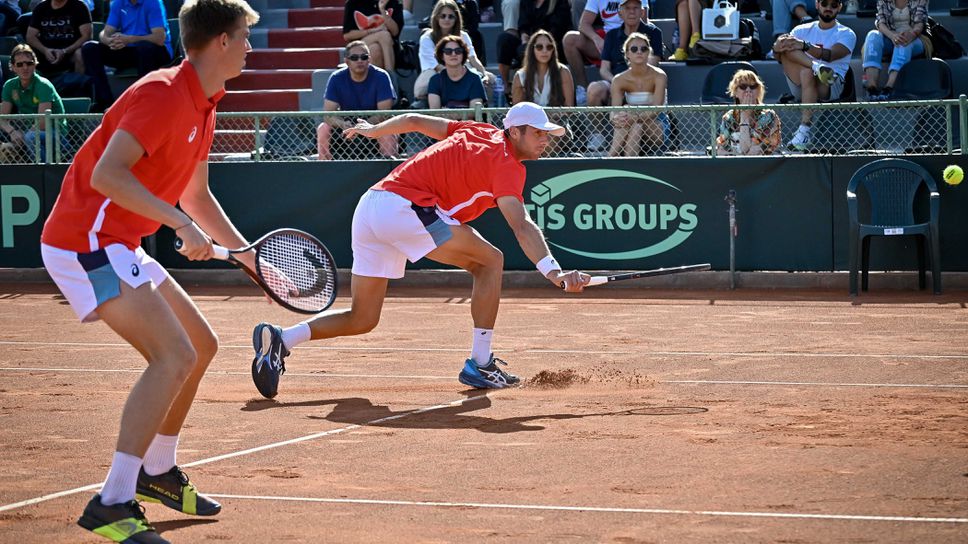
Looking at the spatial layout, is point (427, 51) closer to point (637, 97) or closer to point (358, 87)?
point (358, 87)

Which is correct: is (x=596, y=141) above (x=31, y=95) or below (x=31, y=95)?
below

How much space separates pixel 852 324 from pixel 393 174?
4.96 metres

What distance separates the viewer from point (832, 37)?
1544 centimetres

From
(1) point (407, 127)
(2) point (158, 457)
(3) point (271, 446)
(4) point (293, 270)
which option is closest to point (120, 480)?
(2) point (158, 457)

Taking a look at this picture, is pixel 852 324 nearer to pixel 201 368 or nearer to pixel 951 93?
pixel 951 93

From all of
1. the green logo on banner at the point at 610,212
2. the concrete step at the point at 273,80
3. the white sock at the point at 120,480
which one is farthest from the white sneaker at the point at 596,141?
the white sock at the point at 120,480

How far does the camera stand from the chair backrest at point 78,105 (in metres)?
17.6

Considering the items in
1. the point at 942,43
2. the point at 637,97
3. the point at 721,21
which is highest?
the point at 721,21

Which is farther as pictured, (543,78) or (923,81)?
(543,78)

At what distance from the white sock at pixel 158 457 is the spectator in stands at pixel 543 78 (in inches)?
413

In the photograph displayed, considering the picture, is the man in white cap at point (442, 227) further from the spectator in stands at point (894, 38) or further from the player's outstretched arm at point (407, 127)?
the spectator in stands at point (894, 38)

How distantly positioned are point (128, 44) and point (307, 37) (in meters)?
3.16

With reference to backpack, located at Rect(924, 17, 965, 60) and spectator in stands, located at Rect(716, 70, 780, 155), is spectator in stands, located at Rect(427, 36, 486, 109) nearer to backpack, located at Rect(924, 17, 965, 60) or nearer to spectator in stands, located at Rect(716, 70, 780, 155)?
spectator in stands, located at Rect(716, 70, 780, 155)

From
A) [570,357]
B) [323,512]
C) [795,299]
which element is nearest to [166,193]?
[323,512]
